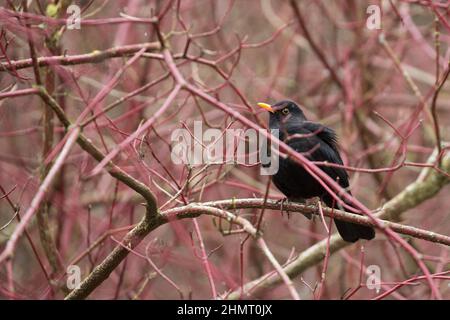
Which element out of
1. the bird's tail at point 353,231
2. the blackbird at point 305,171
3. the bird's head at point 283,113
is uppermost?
the bird's head at point 283,113

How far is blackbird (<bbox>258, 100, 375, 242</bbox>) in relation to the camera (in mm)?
5184

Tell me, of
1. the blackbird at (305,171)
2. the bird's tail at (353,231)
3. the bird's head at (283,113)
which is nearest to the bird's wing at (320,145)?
the blackbird at (305,171)

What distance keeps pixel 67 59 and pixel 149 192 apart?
99cm

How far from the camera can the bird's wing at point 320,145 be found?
532cm

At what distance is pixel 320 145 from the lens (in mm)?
5391

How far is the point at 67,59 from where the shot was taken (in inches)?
154

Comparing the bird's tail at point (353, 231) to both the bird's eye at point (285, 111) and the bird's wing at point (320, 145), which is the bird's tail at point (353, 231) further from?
the bird's eye at point (285, 111)

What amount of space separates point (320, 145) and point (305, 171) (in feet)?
1.06

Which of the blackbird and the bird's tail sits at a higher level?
the blackbird

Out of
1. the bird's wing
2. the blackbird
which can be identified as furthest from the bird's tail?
the bird's wing

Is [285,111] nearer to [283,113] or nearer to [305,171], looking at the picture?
[283,113]

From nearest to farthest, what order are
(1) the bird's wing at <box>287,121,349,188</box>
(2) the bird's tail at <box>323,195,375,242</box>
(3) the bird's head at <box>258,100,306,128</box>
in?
1. (2) the bird's tail at <box>323,195,375,242</box>
2. (1) the bird's wing at <box>287,121,349,188</box>
3. (3) the bird's head at <box>258,100,306,128</box>

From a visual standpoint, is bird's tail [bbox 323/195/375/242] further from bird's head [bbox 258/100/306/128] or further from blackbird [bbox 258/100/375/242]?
bird's head [bbox 258/100/306/128]

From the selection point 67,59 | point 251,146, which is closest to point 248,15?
point 251,146
